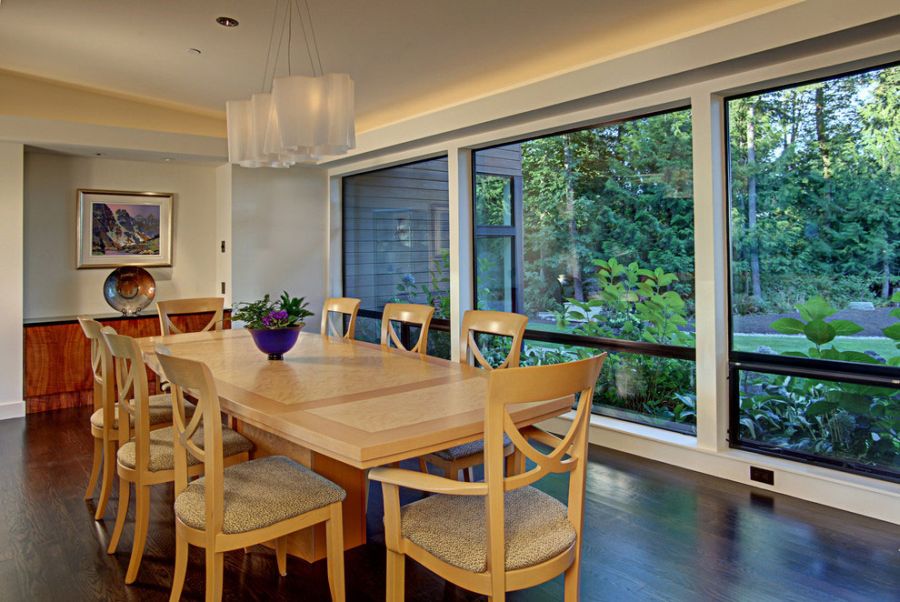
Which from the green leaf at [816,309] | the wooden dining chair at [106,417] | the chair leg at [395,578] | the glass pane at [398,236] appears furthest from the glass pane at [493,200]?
the chair leg at [395,578]

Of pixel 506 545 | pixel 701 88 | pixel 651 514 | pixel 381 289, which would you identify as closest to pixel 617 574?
pixel 651 514

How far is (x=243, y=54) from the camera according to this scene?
394 centimetres

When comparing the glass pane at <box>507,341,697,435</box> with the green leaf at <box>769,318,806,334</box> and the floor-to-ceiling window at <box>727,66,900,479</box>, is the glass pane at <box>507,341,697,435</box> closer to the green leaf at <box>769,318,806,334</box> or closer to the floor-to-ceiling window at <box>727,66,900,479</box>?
the floor-to-ceiling window at <box>727,66,900,479</box>

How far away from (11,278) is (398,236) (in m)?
3.23

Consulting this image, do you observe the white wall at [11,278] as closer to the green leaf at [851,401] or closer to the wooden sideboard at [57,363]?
the wooden sideboard at [57,363]

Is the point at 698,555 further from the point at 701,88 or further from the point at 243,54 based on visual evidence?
the point at 243,54

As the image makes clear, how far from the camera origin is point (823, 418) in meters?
3.07

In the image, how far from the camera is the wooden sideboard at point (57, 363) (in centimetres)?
500

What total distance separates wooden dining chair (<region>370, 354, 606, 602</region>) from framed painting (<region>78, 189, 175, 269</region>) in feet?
16.6

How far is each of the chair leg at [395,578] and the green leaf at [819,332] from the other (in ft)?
8.02

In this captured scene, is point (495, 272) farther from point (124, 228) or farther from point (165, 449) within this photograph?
point (124, 228)

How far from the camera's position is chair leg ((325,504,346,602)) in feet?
6.58

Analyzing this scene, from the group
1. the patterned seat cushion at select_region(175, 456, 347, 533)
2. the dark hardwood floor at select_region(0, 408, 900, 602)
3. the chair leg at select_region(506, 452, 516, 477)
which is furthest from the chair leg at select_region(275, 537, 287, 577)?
the chair leg at select_region(506, 452, 516, 477)

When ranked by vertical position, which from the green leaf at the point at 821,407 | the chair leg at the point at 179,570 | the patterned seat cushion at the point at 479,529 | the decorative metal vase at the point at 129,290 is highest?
the decorative metal vase at the point at 129,290
